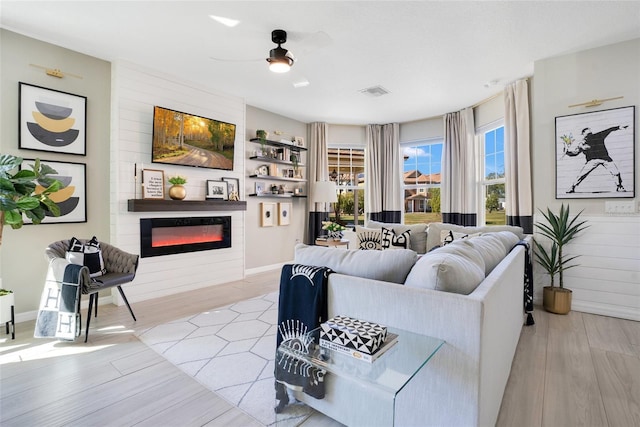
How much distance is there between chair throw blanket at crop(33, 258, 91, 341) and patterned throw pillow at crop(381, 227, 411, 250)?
10.5 ft

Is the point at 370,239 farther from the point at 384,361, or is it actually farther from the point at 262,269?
the point at 384,361

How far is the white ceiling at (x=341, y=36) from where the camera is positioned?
2.48 meters

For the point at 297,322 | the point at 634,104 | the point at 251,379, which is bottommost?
the point at 251,379

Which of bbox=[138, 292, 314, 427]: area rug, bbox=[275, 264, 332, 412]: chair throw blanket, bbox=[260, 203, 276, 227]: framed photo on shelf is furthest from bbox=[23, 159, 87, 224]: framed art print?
bbox=[275, 264, 332, 412]: chair throw blanket

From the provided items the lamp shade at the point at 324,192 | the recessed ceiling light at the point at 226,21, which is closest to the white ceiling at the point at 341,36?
the recessed ceiling light at the point at 226,21

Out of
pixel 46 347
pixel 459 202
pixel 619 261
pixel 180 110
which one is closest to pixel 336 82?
pixel 180 110

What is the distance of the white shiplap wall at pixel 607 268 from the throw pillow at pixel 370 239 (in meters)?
2.09

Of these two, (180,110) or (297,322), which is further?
(180,110)

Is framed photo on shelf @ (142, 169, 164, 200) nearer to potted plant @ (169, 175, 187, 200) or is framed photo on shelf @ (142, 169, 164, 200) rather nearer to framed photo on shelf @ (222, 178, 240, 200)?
potted plant @ (169, 175, 187, 200)

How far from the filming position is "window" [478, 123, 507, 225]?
15.3ft

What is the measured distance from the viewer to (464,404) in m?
1.14

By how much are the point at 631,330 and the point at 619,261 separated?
68cm

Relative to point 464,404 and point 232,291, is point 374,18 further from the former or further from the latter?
point 232,291

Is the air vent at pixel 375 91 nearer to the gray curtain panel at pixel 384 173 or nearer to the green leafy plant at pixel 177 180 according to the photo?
the gray curtain panel at pixel 384 173
